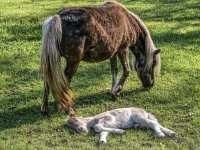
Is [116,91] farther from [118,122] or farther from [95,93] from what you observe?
[118,122]

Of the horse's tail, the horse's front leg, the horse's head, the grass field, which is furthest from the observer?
the horse's head

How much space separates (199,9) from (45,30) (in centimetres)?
867

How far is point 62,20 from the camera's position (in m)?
7.41

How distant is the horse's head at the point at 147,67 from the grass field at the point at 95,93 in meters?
0.15

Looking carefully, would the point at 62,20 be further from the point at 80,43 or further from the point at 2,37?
the point at 2,37

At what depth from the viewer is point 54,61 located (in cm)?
718

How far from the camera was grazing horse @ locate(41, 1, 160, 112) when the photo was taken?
7.23 metres

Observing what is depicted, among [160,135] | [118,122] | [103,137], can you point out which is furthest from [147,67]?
[103,137]

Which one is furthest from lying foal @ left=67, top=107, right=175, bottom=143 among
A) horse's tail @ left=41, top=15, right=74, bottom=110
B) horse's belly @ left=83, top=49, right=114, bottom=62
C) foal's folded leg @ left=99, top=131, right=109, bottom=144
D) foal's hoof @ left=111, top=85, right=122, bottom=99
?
foal's hoof @ left=111, top=85, right=122, bottom=99

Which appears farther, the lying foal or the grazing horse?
the grazing horse

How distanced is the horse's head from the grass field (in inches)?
5.9

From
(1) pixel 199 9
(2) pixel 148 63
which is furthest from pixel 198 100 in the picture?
(1) pixel 199 9

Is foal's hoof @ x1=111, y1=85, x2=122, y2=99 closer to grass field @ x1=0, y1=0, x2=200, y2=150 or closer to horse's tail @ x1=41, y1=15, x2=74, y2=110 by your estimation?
grass field @ x1=0, y1=0, x2=200, y2=150

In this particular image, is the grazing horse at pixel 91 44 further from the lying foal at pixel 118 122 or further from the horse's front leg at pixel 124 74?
the lying foal at pixel 118 122
